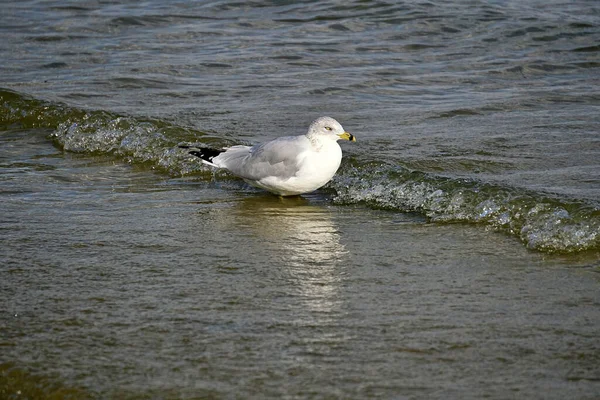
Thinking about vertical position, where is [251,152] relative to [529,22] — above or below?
below

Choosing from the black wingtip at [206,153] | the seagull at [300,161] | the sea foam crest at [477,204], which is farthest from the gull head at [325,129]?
the black wingtip at [206,153]

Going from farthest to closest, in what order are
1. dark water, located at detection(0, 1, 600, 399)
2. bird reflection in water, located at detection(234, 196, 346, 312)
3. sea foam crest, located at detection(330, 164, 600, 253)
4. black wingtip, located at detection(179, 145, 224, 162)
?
black wingtip, located at detection(179, 145, 224, 162) → sea foam crest, located at detection(330, 164, 600, 253) → bird reflection in water, located at detection(234, 196, 346, 312) → dark water, located at detection(0, 1, 600, 399)

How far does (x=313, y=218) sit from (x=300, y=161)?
0.49 meters

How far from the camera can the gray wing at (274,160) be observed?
6.59 metres

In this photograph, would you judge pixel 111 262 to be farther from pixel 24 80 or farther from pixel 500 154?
Result: pixel 24 80

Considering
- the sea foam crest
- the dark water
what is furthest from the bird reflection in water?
the sea foam crest

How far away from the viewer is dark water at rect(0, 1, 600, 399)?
3760 mm

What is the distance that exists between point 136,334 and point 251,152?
3.09 meters

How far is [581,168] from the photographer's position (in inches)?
270

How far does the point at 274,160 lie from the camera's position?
6.66 metres

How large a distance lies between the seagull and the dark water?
19 centimetres

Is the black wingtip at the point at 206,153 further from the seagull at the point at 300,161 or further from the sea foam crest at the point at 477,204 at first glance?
the sea foam crest at the point at 477,204

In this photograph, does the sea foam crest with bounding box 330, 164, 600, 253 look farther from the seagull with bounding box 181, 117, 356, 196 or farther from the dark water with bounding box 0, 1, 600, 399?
the seagull with bounding box 181, 117, 356, 196

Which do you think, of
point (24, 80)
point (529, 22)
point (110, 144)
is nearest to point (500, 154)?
point (110, 144)
